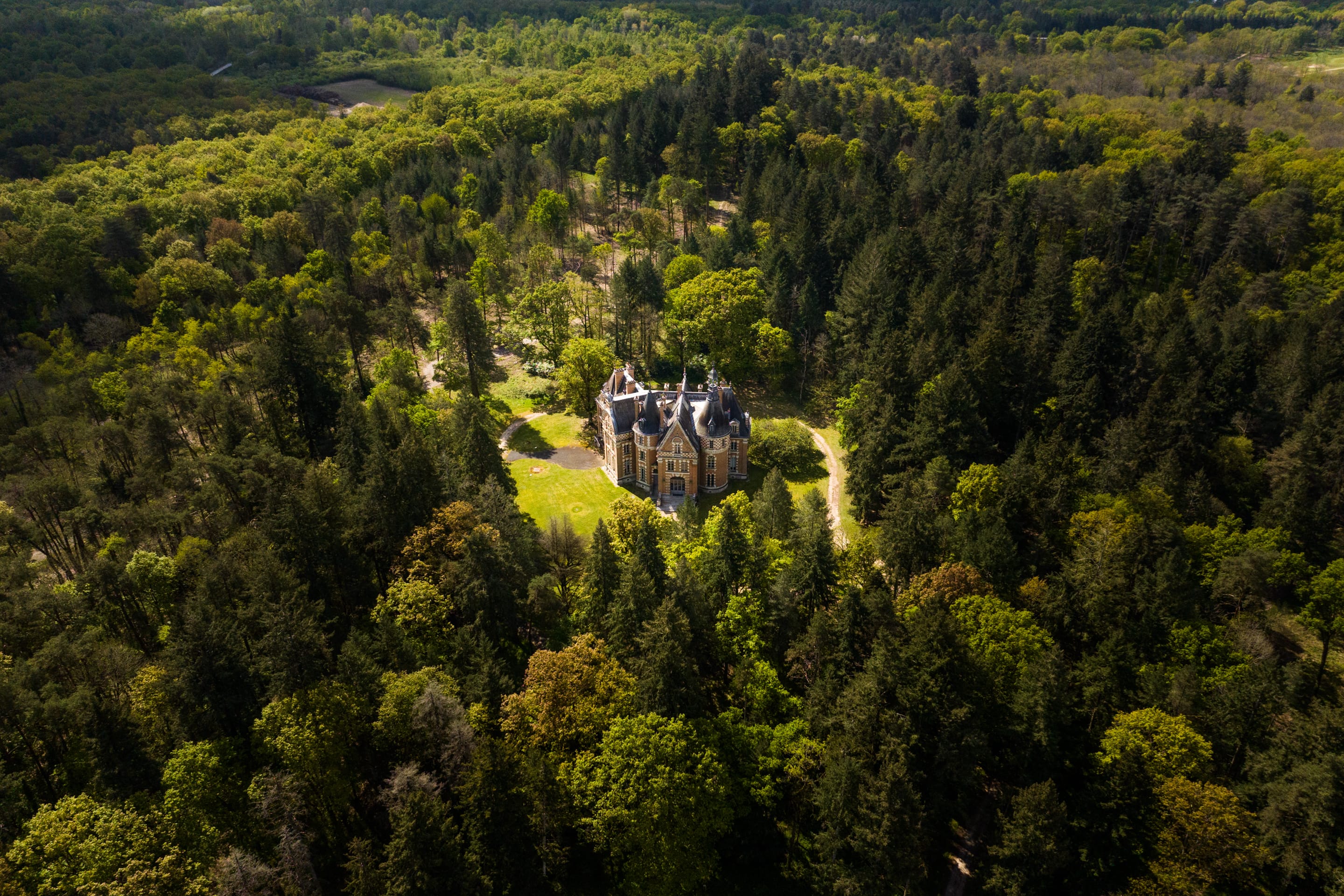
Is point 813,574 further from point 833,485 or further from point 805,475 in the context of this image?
point 805,475

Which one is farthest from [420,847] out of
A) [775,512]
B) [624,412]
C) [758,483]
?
[758,483]

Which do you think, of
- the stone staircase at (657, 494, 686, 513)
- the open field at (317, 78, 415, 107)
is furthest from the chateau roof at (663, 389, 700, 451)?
the open field at (317, 78, 415, 107)

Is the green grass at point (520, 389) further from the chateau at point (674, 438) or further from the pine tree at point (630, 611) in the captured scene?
the pine tree at point (630, 611)

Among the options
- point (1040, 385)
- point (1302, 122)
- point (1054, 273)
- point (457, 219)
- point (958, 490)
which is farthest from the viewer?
point (1302, 122)

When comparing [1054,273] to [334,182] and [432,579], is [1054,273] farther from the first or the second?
[334,182]

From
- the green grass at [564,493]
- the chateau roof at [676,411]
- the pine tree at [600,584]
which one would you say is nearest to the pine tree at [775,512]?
the chateau roof at [676,411]

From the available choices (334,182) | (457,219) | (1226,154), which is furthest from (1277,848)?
(334,182)

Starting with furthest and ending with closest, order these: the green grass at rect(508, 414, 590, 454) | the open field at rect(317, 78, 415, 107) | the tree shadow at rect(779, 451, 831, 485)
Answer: the open field at rect(317, 78, 415, 107)
the green grass at rect(508, 414, 590, 454)
the tree shadow at rect(779, 451, 831, 485)

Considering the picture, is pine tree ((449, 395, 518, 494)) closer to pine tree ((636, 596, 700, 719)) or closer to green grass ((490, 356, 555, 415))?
green grass ((490, 356, 555, 415))
